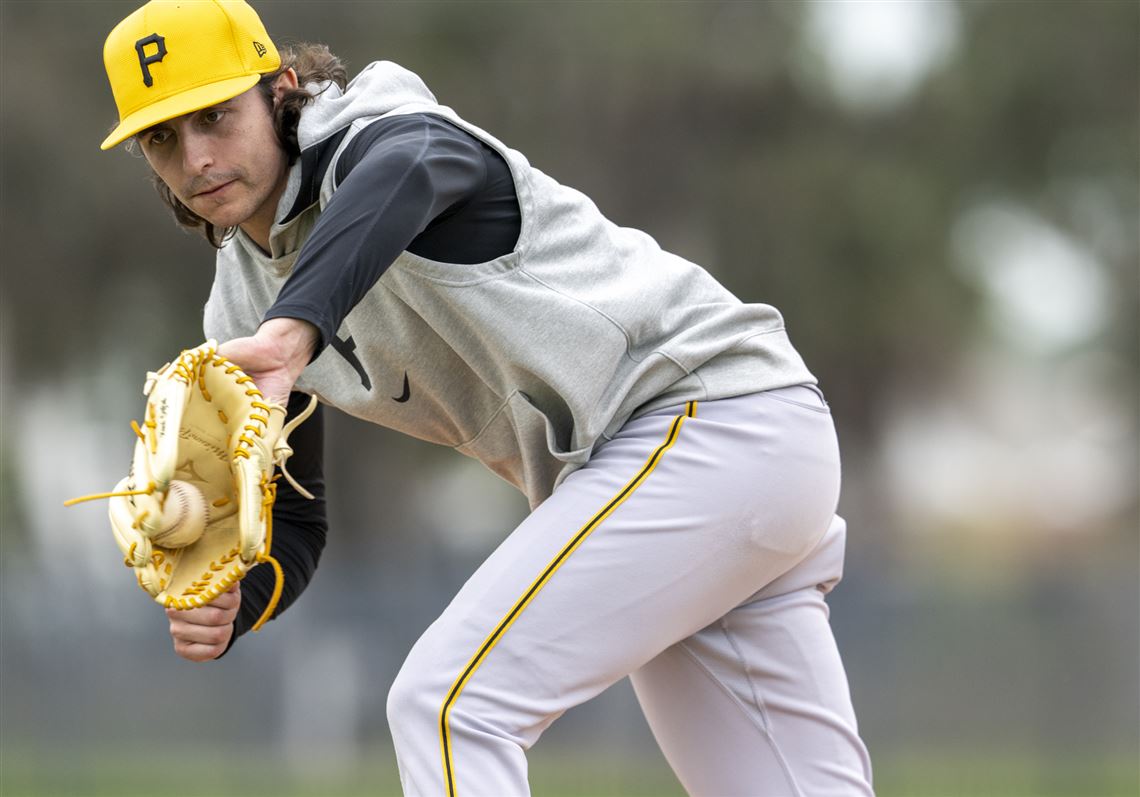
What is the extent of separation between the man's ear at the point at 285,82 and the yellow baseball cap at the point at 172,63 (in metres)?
0.12

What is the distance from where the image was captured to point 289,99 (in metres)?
3.00

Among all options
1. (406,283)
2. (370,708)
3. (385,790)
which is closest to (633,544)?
(406,283)

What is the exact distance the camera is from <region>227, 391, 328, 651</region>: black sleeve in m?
3.33

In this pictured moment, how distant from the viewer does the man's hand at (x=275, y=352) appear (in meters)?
2.37

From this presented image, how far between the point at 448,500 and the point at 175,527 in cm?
3384

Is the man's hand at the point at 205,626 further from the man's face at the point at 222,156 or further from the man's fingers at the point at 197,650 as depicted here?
the man's face at the point at 222,156

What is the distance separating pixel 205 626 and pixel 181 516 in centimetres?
54

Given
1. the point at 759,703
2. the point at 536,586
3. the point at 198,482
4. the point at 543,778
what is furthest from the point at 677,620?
the point at 543,778

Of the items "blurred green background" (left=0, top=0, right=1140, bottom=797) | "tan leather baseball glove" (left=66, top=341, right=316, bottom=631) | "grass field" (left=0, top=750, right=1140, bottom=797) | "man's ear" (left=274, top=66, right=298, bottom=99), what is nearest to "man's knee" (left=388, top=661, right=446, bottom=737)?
"tan leather baseball glove" (left=66, top=341, right=316, bottom=631)

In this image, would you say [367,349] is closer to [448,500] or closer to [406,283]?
[406,283]

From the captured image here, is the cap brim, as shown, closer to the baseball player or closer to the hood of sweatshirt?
the baseball player

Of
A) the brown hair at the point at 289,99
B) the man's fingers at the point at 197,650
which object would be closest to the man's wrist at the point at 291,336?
the brown hair at the point at 289,99

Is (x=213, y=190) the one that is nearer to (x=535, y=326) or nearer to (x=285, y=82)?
(x=285, y=82)

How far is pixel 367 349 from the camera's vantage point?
3111 millimetres
